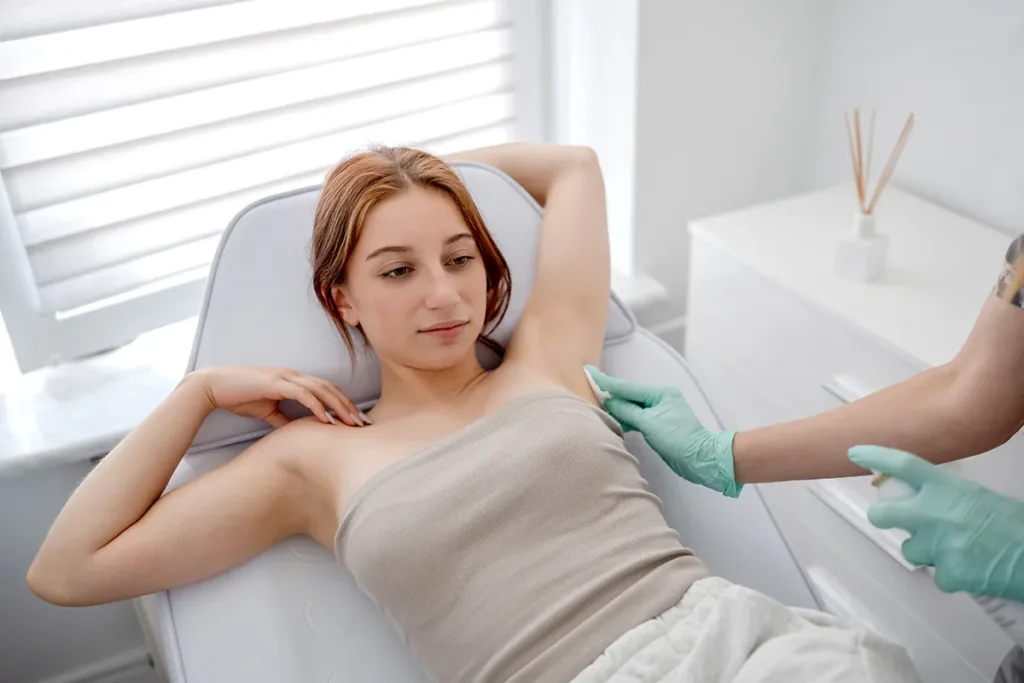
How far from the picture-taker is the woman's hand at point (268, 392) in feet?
3.98

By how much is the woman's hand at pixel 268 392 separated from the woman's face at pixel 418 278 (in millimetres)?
105

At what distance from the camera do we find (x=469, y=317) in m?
1.20

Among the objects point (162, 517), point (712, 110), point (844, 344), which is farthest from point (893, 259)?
point (162, 517)

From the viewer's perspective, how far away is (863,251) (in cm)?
158

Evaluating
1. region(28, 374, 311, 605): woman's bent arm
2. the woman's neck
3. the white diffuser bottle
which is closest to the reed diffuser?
→ the white diffuser bottle

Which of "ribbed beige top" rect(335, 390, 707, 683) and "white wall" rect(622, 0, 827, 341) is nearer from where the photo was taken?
"ribbed beige top" rect(335, 390, 707, 683)

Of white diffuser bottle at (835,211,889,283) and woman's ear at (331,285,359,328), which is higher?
woman's ear at (331,285,359,328)

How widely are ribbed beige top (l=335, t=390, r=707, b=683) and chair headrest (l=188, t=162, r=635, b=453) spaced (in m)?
0.23

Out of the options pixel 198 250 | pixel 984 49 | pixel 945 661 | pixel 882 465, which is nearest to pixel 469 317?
pixel 882 465

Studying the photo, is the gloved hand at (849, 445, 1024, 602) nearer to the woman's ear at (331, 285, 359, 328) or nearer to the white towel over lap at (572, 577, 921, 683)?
the white towel over lap at (572, 577, 921, 683)

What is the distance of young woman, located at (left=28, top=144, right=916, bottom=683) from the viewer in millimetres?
1030

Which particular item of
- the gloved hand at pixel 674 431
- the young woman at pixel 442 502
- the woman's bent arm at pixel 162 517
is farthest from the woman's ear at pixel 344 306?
the gloved hand at pixel 674 431

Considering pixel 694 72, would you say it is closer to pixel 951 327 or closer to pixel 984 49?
pixel 984 49

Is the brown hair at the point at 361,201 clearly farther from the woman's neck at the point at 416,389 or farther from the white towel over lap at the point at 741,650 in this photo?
the white towel over lap at the point at 741,650
